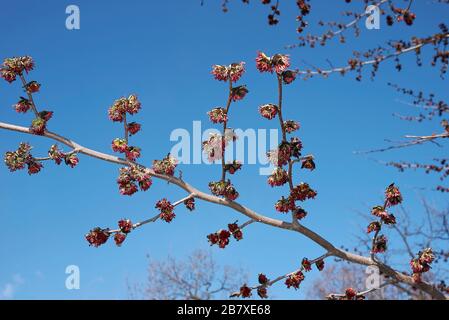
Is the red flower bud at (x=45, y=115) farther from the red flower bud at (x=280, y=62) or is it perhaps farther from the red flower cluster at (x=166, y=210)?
the red flower bud at (x=280, y=62)

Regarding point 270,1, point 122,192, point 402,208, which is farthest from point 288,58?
point 402,208

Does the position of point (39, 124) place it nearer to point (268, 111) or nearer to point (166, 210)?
point (166, 210)

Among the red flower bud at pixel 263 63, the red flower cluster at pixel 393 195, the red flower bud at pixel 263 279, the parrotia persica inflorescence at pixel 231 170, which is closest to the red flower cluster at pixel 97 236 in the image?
the parrotia persica inflorescence at pixel 231 170

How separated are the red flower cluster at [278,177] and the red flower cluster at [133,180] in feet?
3.40

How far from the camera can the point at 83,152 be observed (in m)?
4.88

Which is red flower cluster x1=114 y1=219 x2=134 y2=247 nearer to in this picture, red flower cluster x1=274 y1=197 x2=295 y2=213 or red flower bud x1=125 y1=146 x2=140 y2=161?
red flower bud x1=125 y1=146 x2=140 y2=161

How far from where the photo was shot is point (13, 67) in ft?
16.8

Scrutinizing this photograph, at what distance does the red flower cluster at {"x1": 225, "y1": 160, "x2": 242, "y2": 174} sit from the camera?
16.0ft

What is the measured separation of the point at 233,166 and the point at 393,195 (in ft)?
4.62

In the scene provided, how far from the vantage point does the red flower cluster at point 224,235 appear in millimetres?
4805

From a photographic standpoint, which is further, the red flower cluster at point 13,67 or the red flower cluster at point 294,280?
the red flower cluster at point 13,67

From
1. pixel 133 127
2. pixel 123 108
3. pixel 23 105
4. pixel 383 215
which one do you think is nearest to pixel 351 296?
pixel 383 215
